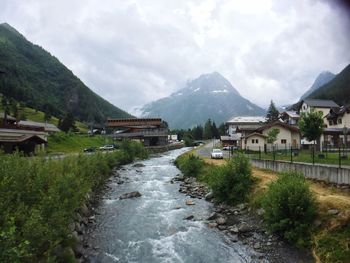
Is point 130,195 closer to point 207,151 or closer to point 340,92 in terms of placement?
point 207,151

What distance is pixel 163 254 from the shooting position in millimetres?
18297

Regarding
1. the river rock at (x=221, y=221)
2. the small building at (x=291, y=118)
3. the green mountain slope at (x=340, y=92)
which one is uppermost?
the green mountain slope at (x=340, y=92)

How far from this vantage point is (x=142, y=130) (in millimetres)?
135750

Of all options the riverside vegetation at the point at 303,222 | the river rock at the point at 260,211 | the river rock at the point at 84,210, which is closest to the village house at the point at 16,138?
the river rock at the point at 84,210

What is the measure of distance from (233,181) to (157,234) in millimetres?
10471

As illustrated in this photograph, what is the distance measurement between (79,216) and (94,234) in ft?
6.67

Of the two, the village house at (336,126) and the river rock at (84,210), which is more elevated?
the village house at (336,126)

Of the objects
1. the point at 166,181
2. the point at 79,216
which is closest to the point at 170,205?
the point at 79,216

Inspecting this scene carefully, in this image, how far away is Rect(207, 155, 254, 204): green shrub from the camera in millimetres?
28609

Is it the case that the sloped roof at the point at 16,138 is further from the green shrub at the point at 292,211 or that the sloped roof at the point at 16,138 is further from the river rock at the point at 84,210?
the green shrub at the point at 292,211

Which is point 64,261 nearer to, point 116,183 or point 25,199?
point 25,199

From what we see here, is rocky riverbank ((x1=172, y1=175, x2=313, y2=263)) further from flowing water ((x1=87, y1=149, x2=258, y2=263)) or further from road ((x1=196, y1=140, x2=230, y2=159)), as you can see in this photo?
road ((x1=196, y1=140, x2=230, y2=159))

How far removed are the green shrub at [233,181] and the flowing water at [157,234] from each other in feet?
5.53

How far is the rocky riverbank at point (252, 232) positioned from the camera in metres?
17.1
